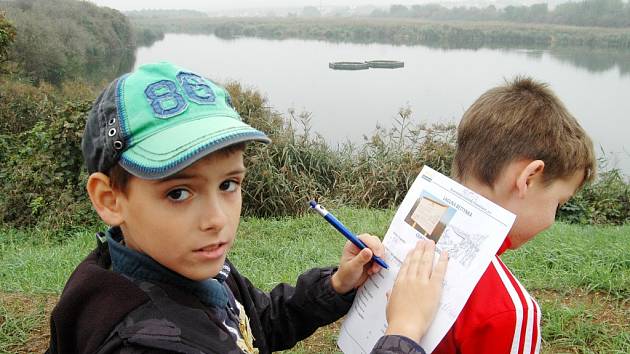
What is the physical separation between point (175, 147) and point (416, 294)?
0.64 meters

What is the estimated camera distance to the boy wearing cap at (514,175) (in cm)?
128


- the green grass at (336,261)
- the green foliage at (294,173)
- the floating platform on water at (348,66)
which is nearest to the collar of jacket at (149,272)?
the green grass at (336,261)

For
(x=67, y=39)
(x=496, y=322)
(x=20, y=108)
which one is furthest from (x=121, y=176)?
(x=67, y=39)

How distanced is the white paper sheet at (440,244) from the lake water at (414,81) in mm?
6890

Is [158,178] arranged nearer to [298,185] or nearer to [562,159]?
[562,159]

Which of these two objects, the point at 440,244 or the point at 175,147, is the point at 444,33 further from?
the point at 175,147

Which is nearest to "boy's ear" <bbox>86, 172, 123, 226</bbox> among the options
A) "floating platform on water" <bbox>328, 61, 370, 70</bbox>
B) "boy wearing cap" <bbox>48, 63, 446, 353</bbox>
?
"boy wearing cap" <bbox>48, 63, 446, 353</bbox>

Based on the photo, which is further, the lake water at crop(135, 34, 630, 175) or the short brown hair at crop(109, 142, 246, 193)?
Answer: the lake water at crop(135, 34, 630, 175)

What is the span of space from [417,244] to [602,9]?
30313mm

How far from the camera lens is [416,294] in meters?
1.22

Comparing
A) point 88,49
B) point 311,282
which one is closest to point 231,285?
point 311,282

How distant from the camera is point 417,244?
1.34 metres

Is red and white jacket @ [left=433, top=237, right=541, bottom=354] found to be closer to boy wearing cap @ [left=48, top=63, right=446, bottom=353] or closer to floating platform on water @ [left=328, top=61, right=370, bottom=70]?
boy wearing cap @ [left=48, top=63, right=446, bottom=353]

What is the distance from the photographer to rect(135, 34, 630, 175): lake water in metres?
11.1
